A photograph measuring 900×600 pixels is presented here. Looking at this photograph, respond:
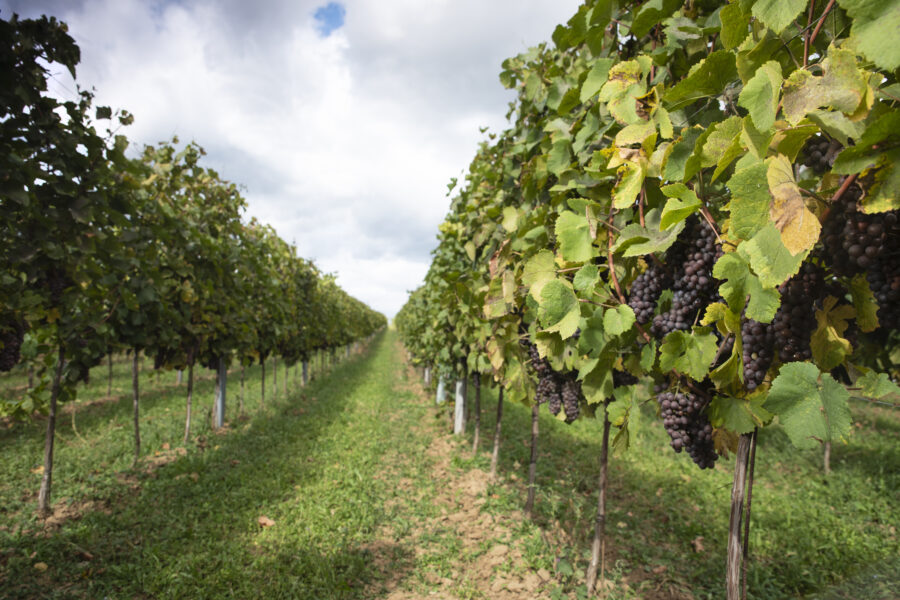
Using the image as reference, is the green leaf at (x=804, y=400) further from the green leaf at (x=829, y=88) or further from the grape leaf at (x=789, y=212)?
the green leaf at (x=829, y=88)

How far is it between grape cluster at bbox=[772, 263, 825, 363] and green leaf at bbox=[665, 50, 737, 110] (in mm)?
597

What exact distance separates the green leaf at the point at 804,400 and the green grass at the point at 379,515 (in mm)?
912

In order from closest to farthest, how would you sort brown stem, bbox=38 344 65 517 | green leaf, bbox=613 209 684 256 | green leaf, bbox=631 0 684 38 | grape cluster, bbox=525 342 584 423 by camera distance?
green leaf, bbox=613 209 684 256, green leaf, bbox=631 0 684 38, grape cluster, bbox=525 342 584 423, brown stem, bbox=38 344 65 517

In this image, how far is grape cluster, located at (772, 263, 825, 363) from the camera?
1.17 m

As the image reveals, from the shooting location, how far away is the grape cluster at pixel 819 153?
102 centimetres

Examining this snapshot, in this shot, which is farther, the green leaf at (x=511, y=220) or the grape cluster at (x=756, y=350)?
the green leaf at (x=511, y=220)

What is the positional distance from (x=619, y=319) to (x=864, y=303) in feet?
2.22

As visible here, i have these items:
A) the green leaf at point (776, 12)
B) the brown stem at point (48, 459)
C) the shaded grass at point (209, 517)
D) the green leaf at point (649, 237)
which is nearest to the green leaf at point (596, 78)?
the green leaf at point (649, 237)

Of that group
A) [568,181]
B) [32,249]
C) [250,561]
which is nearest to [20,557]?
[250,561]

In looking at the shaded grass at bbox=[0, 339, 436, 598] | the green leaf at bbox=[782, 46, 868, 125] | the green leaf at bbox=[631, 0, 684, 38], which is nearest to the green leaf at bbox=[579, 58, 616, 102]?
the green leaf at bbox=[631, 0, 684, 38]

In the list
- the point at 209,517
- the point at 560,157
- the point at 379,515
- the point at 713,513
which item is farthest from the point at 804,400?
the point at 713,513

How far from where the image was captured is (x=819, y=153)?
1063mm

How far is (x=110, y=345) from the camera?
16.6 ft

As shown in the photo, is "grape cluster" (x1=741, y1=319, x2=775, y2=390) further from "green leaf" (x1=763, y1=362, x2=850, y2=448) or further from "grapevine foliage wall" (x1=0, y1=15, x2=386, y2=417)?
"grapevine foliage wall" (x1=0, y1=15, x2=386, y2=417)
